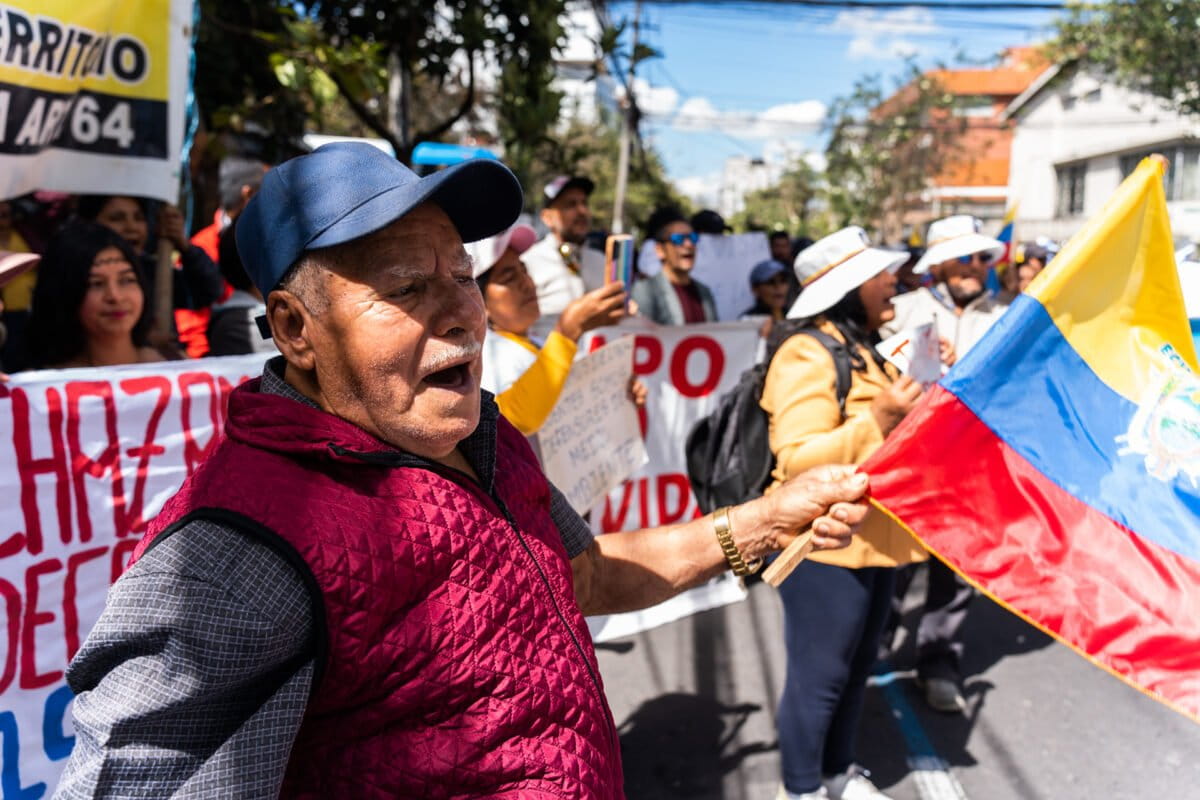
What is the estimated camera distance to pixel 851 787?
3105mm

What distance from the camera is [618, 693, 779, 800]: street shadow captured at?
131 inches

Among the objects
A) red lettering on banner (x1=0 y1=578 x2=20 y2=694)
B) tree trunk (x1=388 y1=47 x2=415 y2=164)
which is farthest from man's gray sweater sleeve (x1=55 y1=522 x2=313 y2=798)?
tree trunk (x1=388 y1=47 x2=415 y2=164)

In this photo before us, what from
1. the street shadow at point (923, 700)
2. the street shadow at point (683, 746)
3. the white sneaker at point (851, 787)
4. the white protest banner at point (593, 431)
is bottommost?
the street shadow at point (923, 700)

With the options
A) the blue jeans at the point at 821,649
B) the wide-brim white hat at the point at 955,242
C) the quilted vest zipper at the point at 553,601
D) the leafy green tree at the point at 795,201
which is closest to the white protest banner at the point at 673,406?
the wide-brim white hat at the point at 955,242

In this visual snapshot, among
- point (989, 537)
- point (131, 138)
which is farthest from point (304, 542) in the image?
point (131, 138)

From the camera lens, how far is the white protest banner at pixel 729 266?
798 cm

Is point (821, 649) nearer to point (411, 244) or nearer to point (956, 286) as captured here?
point (411, 244)

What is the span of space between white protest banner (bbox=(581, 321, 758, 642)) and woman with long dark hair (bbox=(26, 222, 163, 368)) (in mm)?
2084

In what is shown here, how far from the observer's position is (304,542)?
1.10m

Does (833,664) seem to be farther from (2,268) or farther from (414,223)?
(2,268)

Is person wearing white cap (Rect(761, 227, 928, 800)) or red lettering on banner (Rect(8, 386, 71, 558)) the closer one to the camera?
red lettering on banner (Rect(8, 386, 71, 558))

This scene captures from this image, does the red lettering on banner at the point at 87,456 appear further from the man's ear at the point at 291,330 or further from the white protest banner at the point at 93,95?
the man's ear at the point at 291,330

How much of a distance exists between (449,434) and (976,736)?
3.23m

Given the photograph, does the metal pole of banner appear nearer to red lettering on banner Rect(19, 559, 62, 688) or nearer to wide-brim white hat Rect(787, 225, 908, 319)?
red lettering on banner Rect(19, 559, 62, 688)
